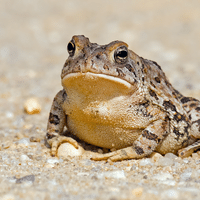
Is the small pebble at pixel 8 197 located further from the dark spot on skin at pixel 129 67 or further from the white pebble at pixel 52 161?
the dark spot on skin at pixel 129 67

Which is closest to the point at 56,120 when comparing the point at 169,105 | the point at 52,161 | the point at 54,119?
the point at 54,119

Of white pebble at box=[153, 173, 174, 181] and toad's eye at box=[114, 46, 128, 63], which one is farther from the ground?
toad's eye at box=[114, 46, 128, 63]

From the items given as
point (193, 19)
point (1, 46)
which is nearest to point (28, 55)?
point (1, 46)

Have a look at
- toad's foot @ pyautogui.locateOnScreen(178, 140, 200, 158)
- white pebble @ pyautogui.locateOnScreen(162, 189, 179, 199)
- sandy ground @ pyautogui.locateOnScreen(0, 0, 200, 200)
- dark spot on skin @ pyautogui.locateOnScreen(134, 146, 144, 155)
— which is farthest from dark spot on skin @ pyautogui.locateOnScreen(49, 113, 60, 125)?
white pebble @ pyautogui.locateOnScreen(162, 189, 179, 199)

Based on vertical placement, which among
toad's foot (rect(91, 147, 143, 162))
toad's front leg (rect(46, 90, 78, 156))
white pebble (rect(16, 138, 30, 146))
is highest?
toad's front leg (rect(46, 90, 78, 156))

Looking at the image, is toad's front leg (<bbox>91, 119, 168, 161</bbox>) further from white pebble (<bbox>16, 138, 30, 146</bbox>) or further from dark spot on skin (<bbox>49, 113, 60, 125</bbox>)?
white pebble (<bbox>16, 138, 30, 146</bbox>)

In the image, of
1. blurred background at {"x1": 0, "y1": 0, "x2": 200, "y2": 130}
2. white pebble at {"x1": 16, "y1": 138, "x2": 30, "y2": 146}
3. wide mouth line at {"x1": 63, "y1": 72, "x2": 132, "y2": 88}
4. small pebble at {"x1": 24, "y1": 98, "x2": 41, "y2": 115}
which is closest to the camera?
wide mouth line at {"x1": 63, "y1": 72, "x2": 132, "y2": 88}

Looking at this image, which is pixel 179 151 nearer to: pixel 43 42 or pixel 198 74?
pixel 198 74
